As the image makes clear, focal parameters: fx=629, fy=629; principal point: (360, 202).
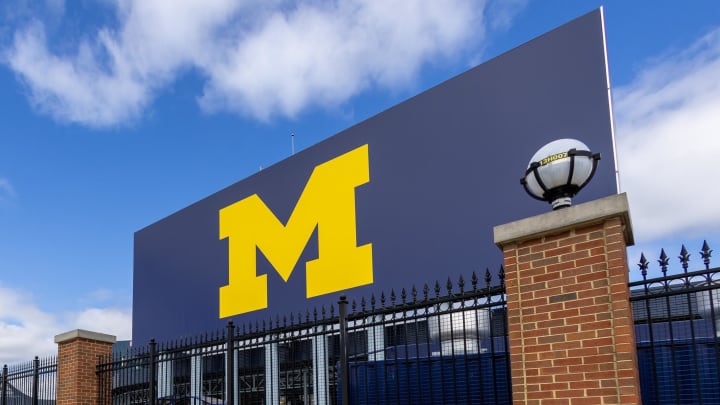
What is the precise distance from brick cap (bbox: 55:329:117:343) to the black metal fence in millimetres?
700

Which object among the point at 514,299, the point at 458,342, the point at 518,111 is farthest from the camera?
the point at 518,111

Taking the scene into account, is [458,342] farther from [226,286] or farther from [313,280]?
[226,286]

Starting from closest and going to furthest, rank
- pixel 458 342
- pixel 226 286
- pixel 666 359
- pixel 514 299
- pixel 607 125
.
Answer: pixel 514 299 < pixel 666 359 < pixel 458 342 < pixel 607 125 < pixel 226 286

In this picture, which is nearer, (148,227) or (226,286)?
(226,286)

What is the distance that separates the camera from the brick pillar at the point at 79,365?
10562 mm

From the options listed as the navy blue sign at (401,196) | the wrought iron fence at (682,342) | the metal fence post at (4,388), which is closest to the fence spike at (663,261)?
the wrought iron fence at (682,342)

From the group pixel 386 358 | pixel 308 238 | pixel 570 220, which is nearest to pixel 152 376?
pixel 386 358

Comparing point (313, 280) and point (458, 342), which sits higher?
point (313, 280)

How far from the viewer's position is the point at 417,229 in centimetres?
1361

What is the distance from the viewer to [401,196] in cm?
1405

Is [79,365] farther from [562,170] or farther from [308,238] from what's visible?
[562,170]

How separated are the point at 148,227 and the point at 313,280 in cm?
936

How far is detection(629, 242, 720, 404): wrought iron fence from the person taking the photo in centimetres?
454

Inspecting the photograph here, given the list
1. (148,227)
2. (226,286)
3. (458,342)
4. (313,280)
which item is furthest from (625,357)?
(148,227)
